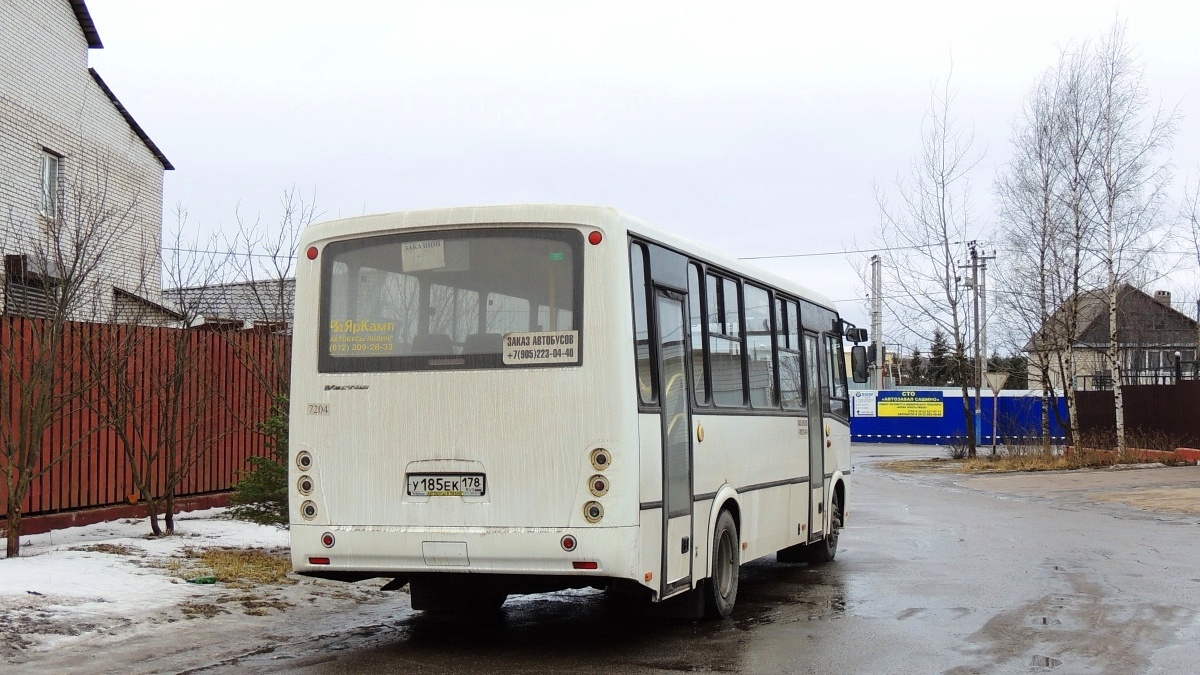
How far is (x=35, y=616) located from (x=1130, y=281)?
33.4 m

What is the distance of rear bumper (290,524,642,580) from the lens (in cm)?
796

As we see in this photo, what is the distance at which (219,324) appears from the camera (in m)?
15.9

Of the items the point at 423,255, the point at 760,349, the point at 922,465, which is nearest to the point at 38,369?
the point at 423,255

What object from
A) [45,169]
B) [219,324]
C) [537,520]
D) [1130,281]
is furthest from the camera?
[1130,281]

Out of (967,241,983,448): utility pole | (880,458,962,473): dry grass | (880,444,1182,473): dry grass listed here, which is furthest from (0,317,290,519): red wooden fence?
(967,241,983,448): utility pole

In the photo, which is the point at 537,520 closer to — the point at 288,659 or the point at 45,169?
the point at 288,659

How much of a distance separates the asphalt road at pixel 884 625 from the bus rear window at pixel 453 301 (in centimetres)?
196

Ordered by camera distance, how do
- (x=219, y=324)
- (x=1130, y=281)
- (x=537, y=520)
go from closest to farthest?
(x=537, y=520)
(x=219, y=324)
(x=1130, y=281)

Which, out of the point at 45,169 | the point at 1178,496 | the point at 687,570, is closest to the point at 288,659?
the point at 687,570

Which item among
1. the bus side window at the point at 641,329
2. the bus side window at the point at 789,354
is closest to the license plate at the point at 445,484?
the bus side window at the point at 641,329

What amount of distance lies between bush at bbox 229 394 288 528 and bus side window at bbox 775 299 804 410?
4.82 metres

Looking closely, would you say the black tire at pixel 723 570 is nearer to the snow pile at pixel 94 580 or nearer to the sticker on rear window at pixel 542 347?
the sticker on rear window at pixel 542 347

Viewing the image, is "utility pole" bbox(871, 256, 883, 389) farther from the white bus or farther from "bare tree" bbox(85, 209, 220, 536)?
the white bus

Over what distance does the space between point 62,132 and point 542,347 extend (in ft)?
60.1
